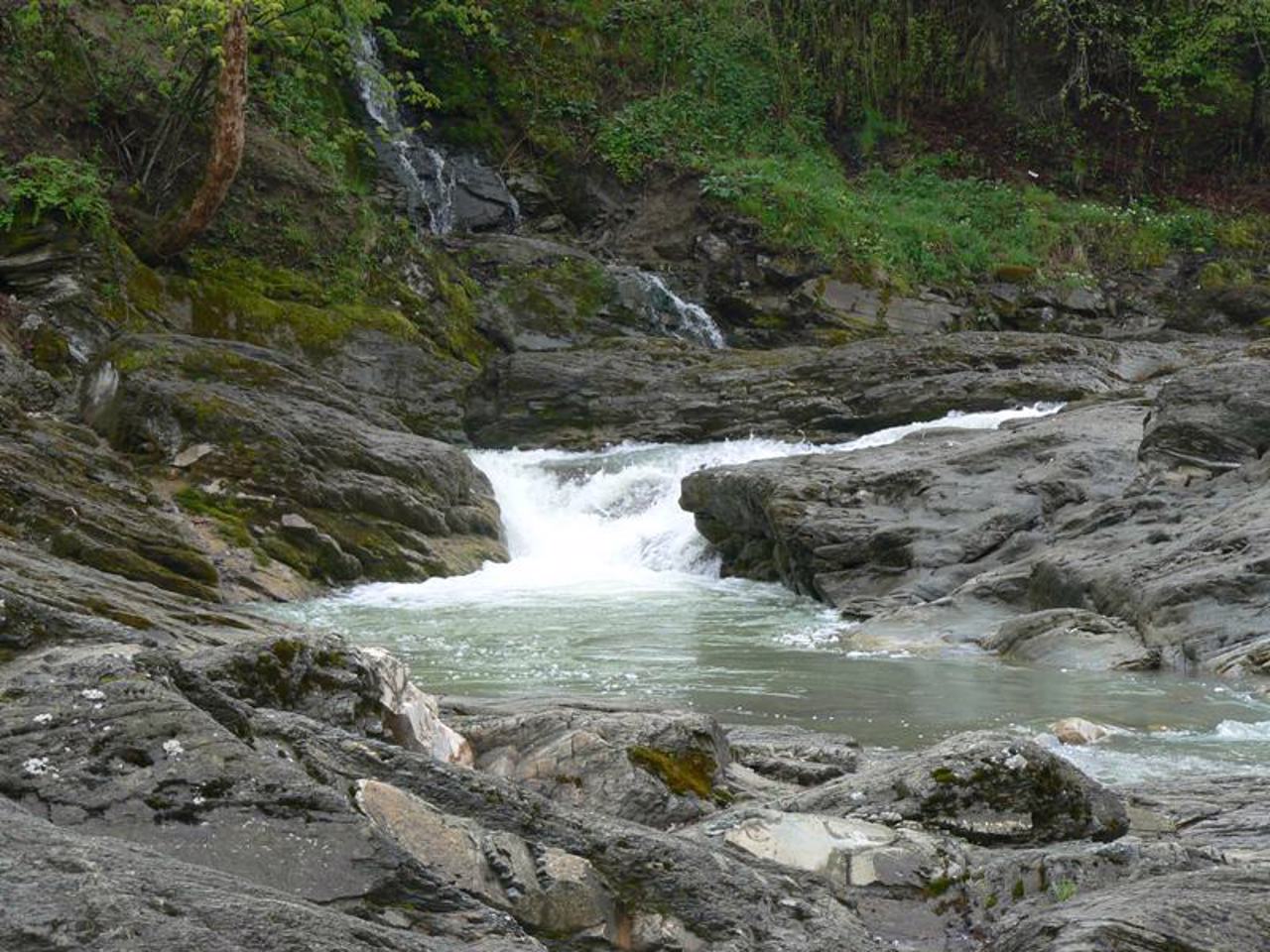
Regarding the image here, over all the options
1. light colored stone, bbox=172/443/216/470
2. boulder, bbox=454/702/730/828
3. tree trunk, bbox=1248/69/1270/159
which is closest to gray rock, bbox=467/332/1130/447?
light colored stone, bbox=172/443/216/470

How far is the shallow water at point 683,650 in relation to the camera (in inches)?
285

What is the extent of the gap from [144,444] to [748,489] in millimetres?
5904

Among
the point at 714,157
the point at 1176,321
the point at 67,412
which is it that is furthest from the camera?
the point at 714,157

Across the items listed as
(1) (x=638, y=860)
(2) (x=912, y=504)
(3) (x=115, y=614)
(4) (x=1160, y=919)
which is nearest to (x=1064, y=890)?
(4) (x=1160, y=919)

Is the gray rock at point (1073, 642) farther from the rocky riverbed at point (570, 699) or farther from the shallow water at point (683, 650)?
the shallow water at point (683, 650)

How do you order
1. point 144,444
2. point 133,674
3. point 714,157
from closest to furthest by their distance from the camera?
point 133,674 → point 144,444 → point 714,157

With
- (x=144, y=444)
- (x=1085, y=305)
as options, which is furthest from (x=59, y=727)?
(x=1085, y=305)

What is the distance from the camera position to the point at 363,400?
56.6 feet

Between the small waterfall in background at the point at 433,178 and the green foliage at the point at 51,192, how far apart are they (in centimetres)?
684

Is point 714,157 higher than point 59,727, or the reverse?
point 714,157

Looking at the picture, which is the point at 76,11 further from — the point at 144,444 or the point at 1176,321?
the point at 1176,321

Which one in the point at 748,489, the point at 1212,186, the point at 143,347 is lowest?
the point at 748,489

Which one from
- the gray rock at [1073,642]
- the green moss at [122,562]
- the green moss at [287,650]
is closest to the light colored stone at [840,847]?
the green moss at [287,650]

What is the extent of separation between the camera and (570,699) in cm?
578
